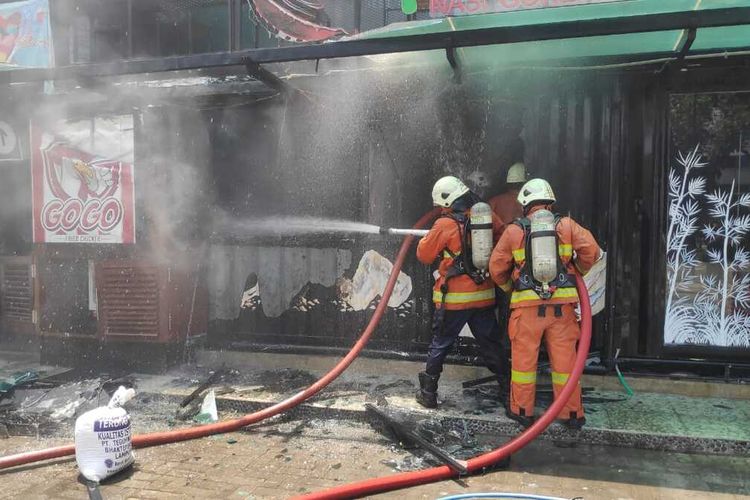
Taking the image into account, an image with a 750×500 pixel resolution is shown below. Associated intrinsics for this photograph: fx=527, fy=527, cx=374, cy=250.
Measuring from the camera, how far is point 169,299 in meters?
6.04

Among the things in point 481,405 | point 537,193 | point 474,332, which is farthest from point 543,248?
point 481,405

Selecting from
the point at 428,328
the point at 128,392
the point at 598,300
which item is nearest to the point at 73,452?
the point at 128,392

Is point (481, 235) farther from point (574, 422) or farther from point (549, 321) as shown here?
point (574, 422)

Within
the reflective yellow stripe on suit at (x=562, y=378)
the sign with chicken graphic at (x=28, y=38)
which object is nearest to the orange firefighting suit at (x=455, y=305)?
the reflective yellow stripe on suit at (x=562, y=378)

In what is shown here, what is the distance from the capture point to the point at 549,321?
4.25 metres

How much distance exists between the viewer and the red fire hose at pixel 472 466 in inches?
133

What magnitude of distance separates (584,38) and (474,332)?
274cm

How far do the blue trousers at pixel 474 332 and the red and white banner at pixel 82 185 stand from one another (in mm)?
3746

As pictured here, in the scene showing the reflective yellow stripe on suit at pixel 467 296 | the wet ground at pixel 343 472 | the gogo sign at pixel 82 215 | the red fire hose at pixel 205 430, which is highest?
the gogo sign at pixel 82 215

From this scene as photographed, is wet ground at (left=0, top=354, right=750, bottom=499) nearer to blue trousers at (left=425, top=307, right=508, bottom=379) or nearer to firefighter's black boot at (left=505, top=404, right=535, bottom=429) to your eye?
firefighter's black boot at (left=505, top=404, right=535, bottom=429)

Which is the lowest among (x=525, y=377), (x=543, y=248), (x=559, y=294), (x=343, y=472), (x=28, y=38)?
(x=343, y=472)

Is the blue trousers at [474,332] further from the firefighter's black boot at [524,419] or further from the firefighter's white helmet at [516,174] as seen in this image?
the firefighter's white helmet at [516,174]

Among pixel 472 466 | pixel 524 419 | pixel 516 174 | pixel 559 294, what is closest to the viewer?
pixel 472 466

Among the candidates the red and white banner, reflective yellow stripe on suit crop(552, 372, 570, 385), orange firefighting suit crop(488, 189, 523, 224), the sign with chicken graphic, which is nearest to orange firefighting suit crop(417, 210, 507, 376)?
reflective yellow stripe on suit crop(552, 372, 570, 385)
